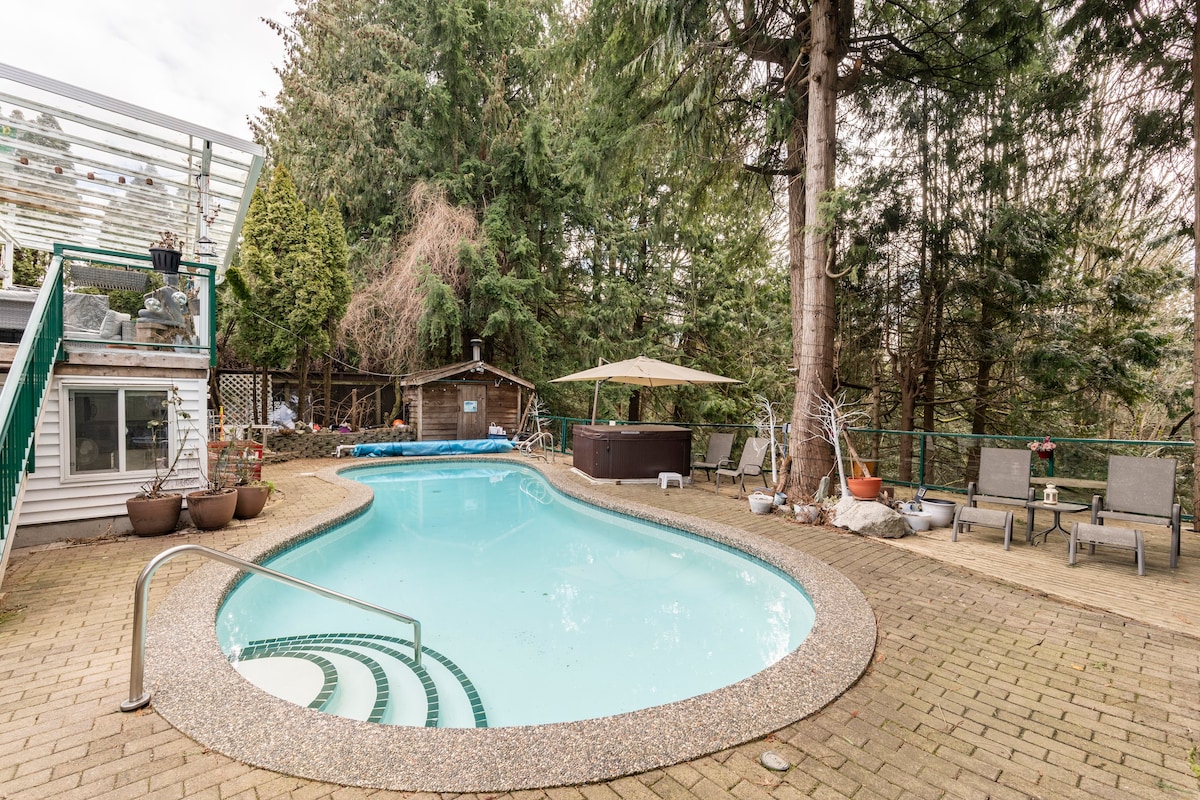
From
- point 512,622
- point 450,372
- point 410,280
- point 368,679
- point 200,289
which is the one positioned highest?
point 410,280

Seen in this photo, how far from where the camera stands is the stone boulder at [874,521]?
19.2 feet

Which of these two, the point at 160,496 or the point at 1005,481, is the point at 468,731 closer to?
the point at 160,496

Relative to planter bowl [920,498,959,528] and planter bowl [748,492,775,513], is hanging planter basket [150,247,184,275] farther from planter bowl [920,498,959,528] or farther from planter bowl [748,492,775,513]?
planter bowl [920,498,959,528]

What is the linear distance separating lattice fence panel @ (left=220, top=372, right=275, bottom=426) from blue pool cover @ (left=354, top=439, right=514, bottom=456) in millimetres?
3201

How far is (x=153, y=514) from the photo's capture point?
5.45 metres

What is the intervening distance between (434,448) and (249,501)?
6.97 m

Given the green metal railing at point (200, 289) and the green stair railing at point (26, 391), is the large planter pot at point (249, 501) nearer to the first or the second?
the green metal railing at point (200, 289)

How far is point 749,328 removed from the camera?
629 inches

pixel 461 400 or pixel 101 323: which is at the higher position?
pixel 101 323

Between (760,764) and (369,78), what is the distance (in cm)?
1802

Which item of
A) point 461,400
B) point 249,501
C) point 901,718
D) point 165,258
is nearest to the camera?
point 901,718

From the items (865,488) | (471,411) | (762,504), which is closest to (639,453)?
(762,504)

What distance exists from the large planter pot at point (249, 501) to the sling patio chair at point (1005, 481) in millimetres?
7842

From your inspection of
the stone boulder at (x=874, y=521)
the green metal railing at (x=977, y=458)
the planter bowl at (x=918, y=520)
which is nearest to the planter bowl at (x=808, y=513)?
the stone boulder at (x=874, y=521)
